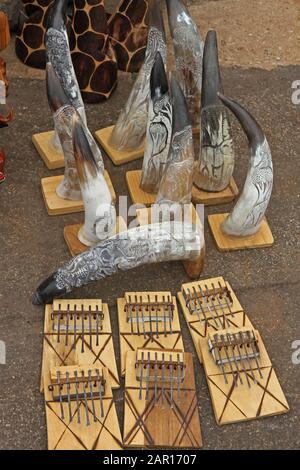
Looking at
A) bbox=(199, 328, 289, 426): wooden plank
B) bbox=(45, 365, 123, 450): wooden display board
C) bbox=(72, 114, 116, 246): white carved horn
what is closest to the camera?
bbox=(45, 365, 123, 450): wooden display board

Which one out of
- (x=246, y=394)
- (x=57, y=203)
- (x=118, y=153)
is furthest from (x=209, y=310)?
(x=118, y=153)

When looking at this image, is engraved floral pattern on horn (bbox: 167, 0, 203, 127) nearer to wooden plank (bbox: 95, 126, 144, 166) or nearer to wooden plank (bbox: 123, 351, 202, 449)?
wooden plank (bbox: 95, 126, 144, 166)

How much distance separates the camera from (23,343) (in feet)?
10.5

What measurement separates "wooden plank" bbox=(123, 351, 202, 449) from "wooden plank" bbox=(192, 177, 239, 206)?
1.09m

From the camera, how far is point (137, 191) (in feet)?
12.7

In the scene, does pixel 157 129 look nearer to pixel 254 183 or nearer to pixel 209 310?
pixel 254 183

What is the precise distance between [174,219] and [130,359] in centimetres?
78

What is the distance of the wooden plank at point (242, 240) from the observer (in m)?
3.63

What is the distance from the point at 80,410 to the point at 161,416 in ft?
1.10

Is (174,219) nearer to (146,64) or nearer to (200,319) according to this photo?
(200,319)

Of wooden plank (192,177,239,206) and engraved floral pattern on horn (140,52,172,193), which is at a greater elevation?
engraved floral pattern on horn (140,52,172,193)

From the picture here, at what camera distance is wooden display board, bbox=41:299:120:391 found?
310cm

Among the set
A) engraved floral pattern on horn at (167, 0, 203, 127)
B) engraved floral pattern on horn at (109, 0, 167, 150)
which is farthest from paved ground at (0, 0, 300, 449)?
engraved floral pattern on horn at (167, 0, 203, 127)

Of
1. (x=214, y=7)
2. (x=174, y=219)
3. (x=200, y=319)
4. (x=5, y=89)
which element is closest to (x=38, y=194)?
(x=5, y=89)
